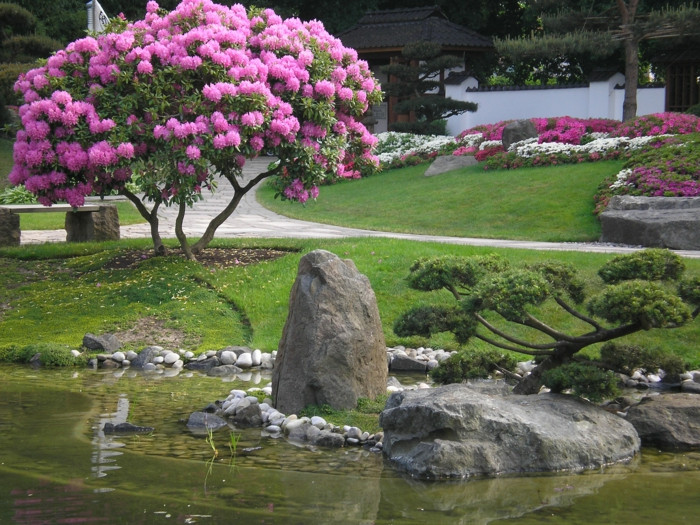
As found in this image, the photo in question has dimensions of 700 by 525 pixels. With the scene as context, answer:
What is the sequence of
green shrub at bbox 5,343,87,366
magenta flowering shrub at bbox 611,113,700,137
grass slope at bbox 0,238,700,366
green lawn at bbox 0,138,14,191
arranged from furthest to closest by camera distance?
green lawn at bbox 0,138,14,191, magenta flowering shrub at bbox 611,113,700,137, grass slope at bbox 0,238,700,366, green shrub at bbox 5,343,87,366

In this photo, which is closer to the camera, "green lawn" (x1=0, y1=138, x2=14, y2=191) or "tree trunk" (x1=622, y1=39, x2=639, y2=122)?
"tree trunk" (x1=622, y1=39, x2=639, y2=122)

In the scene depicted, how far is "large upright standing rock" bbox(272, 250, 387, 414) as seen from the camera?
7871mm

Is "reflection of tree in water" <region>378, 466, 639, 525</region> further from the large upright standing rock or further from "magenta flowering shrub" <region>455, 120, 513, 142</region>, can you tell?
"magenta flowering shrub" <region>455, 120, 513, 142</region>

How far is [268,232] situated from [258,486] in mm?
12451

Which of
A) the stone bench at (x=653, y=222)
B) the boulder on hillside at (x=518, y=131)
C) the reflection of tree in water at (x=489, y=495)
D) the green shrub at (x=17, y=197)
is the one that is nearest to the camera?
the reflection of tree in water at (x=489, y=495)

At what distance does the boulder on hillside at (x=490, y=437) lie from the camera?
6.52 metres

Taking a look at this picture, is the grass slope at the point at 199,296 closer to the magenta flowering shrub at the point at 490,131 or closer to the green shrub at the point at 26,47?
the magenta flowering shrub at the point at 490,131

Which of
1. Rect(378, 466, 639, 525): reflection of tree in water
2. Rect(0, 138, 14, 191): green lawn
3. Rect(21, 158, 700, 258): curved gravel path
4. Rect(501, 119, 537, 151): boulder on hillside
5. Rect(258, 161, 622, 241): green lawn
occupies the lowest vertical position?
Rect(378, 466, 639, 525): reflection of tree in water

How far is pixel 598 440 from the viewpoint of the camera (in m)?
6.87

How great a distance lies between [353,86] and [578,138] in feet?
42.3

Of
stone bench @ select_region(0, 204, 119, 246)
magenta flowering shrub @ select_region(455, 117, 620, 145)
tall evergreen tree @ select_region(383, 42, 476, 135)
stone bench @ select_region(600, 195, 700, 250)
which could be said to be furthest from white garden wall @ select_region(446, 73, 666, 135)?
stone bench @ select_region(0, 204, 119, 246)

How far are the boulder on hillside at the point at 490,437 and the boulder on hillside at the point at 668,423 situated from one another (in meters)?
0.42

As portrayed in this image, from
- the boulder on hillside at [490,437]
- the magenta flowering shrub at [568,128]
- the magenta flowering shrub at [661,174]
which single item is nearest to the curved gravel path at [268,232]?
the magenta flowering shrub at [661,174]

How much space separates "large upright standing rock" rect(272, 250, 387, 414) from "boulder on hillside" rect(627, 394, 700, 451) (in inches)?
92.2
